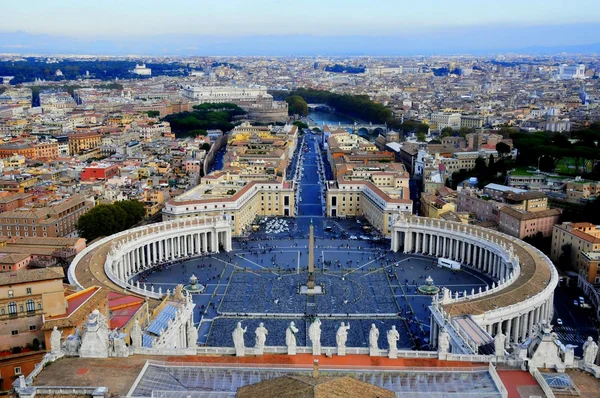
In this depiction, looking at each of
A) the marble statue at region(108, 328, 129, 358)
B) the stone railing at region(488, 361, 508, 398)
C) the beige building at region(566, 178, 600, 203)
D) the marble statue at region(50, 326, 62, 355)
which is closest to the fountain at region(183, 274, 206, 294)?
the marble statue at region(108, 328, 129, 358)

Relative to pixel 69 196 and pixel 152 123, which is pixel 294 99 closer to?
pixel 152 123

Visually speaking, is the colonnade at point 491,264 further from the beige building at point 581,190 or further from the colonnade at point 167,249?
the colonnade at point 167,249

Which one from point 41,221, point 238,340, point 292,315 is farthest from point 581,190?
point 41,221

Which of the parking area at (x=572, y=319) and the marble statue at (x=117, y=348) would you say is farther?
the parking area at (x=572, y=319)

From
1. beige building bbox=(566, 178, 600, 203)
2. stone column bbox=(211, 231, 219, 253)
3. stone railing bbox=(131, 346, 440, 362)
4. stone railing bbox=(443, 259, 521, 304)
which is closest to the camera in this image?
stone railing bbox=(131, 346, 440, 362)

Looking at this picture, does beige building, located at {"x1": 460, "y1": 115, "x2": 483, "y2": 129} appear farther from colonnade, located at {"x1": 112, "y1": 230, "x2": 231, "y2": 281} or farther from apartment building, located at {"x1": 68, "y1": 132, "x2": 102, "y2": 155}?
colonnade, located at {"x1": 112, "y1": 230, "x2": 231, "y2": 281}

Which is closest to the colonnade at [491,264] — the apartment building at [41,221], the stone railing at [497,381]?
the stone railing at [497,381]
